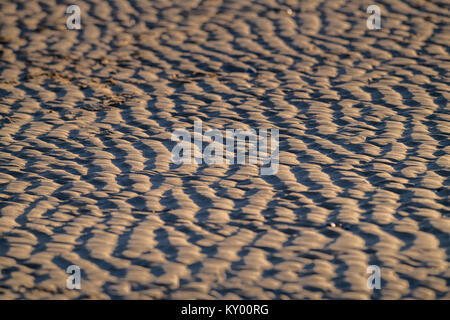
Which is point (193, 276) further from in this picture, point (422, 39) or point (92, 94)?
point (422, 39)

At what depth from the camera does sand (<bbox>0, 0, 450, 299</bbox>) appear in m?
3.44

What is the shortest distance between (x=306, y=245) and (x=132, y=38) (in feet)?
14.5

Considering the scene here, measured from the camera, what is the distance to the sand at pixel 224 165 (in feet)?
11.3

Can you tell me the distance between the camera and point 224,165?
468 centimetres

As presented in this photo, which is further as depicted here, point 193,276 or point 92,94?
point 92,94

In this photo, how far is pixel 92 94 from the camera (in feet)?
19.6

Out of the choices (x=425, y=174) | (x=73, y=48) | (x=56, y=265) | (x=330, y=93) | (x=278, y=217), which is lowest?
(x=56, y=265)

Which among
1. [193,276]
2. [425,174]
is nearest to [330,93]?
[425,174]

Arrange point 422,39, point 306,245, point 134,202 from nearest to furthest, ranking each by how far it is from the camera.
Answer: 1. point 306,245
2. point 134,202
3. point 422,39

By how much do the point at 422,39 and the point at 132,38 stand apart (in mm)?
3482

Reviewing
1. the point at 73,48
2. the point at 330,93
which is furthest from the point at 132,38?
the point at 330,93
